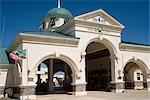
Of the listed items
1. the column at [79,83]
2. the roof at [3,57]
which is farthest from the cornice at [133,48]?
the roof at [3,57]

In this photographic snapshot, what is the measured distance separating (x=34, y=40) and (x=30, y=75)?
3.22 m

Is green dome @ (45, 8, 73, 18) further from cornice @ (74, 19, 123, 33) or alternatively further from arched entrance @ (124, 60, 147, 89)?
arched entrance @ (124, 60, 147, 89)

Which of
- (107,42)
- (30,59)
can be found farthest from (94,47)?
(30,59)

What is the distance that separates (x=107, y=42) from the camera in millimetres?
25797

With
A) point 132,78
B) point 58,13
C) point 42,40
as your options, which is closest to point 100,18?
point 42,40

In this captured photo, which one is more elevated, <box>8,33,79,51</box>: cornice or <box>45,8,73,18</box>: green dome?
<box>45,8,73,18</box>: green dome

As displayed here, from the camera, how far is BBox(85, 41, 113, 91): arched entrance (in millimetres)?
30630

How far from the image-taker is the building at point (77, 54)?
2045 centimetres

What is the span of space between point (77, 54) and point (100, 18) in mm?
5364

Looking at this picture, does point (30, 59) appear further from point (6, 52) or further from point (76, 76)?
point (6, 52)

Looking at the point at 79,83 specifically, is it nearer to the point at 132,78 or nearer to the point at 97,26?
the point at 97,26

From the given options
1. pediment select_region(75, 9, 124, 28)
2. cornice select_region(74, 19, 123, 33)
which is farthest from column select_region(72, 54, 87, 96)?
pediment select_region(75, 9, 124, 28)

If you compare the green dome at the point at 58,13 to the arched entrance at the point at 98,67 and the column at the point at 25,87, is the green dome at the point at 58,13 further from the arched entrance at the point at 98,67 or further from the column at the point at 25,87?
the column at the point at 25,87

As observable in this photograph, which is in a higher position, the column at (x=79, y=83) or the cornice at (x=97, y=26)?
the cornice at (x=97, y=26)
